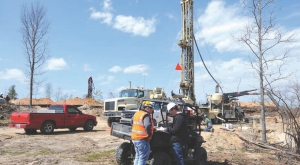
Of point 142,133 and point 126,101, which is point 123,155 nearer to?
point 142,133

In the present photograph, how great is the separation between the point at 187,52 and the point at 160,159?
21830mm

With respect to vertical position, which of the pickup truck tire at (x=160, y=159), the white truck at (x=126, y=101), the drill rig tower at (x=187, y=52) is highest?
the drill rig tower at (x=187, y=52)

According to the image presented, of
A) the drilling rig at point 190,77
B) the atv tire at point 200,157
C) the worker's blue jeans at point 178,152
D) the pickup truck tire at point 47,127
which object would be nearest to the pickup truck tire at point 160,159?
the worker's blue jeans at point 178,152

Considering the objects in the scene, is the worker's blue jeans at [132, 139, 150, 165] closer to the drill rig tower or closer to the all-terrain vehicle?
the all-terrain vehicle

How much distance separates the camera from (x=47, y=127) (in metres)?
16.0

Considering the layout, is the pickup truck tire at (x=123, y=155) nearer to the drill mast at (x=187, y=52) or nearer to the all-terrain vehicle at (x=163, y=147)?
the all-terrain vehicle at (x=163, y=147)

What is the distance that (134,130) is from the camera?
21.2 feet

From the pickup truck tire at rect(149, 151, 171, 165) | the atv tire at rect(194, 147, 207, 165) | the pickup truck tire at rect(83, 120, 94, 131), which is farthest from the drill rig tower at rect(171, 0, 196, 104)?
the pickup truck tire at rect(149, 151, 171, 165)

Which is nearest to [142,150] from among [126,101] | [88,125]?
[88,125]

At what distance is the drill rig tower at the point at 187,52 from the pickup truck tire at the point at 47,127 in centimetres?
1432

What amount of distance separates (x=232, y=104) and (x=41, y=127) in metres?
19.8

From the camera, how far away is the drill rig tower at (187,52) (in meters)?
27.8

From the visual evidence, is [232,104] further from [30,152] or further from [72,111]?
[30,152]

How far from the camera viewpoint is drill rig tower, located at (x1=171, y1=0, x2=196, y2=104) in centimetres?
2780
